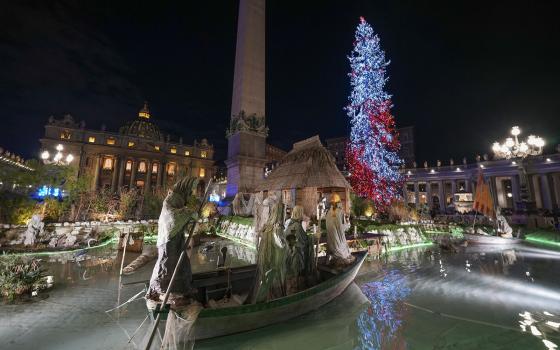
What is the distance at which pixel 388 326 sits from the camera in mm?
5113

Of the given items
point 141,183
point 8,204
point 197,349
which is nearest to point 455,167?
point 197,349

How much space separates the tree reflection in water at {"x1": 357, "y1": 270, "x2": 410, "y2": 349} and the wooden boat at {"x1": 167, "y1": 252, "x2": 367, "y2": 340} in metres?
0.94

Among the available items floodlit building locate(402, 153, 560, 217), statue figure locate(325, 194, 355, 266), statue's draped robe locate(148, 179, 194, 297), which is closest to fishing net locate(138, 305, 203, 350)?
statue's draped robe locate(148, 179, 194, 297)

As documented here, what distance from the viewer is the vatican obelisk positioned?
18.4 meters

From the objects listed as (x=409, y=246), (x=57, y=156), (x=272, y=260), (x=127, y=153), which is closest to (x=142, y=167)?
(x=127, y=153)

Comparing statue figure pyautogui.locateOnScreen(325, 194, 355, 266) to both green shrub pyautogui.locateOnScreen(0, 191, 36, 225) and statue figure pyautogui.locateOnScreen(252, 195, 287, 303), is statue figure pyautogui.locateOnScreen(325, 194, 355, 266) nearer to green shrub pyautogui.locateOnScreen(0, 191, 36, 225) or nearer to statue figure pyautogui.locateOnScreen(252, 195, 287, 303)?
statue figure pyautogui.locateOnScreen(252, 195, 287, 303)

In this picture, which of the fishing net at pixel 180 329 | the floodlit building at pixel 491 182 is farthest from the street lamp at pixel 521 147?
the fishing net at pixel 180 329

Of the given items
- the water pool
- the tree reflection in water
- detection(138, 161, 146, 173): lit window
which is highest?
detection(138, 161, 146, 173): lit window

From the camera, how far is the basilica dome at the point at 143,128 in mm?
67812

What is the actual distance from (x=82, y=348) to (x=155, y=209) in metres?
19.2

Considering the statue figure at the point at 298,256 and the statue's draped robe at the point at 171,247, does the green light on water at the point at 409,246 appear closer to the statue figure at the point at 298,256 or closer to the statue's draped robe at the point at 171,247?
the statue figure at the point at 298,256

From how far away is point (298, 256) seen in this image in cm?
602

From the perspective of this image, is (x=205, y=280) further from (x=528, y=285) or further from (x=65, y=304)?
(x=528, y=285)

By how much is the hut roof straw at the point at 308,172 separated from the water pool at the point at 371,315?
5281 millimetres
